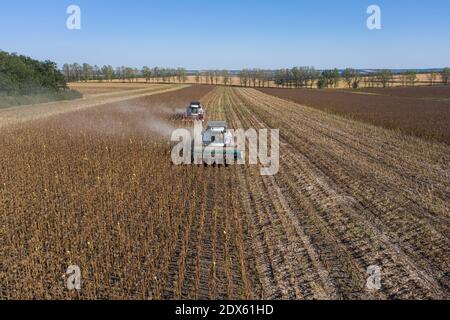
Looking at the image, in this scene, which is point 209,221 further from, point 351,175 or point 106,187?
point 351,175

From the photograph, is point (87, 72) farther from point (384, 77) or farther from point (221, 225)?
point (221, 225)

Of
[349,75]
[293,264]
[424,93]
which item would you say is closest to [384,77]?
[349,75]

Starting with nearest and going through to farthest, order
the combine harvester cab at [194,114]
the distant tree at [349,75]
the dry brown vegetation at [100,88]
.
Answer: the combine harvester cab at [194,114] → the dry brown vegetation at [100,88] → the distant tree at [349,75]

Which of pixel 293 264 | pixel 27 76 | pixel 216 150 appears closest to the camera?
pixel 293 264

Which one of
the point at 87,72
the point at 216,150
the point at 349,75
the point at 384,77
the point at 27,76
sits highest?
the point at 87,72

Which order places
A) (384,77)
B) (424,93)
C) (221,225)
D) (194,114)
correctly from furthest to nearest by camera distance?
(384,77)
(424,93)
(194,114)
(221,225)

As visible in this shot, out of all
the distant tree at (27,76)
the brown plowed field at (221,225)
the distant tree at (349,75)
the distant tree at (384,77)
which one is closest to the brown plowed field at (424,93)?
the distant tree at (384,77)

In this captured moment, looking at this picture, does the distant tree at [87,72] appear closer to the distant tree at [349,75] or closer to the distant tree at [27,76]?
the distant tree at [349,75]

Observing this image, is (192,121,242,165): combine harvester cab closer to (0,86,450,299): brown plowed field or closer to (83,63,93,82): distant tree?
(0,86,450,299): brown plowed field

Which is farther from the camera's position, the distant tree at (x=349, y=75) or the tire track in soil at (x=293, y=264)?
the distant tree at (x=349, y=75)
